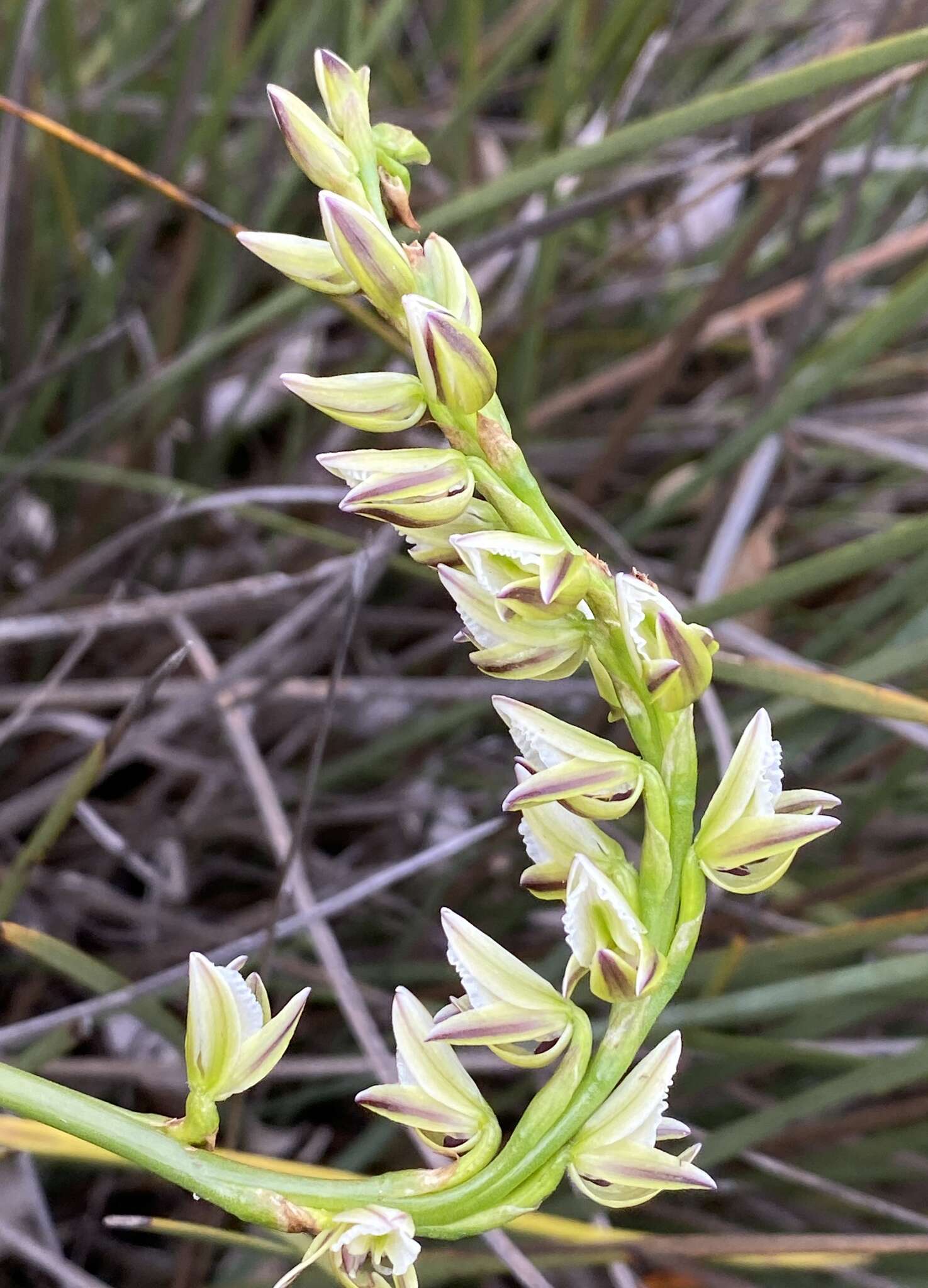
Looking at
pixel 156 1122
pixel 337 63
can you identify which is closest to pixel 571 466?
pixel 337 63

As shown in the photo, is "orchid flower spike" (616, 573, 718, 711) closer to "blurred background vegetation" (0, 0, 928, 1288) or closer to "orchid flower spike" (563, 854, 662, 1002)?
"orchid flower spike" (563, 854, 662, 1002)

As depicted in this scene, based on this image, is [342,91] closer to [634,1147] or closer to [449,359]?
[449,359]

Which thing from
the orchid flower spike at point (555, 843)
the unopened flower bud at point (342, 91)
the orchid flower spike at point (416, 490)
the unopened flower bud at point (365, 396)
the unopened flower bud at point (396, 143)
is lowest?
the orchid flower spike at point (555, 843)

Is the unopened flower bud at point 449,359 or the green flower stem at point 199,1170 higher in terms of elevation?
the unopened flower bud at point 449,359

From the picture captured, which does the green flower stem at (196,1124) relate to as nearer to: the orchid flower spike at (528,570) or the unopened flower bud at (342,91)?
the orchid flower spike at (528,570)

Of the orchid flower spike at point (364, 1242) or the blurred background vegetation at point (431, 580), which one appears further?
the blurred background vegetation at point (431, 580)

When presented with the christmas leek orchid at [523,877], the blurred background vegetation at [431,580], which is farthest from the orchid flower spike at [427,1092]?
the blurred background vegetation at [431,580]

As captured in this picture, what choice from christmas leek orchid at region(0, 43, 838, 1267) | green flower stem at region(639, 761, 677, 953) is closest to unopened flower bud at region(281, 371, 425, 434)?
christmas leek orchid at region(0, 43, 838, 1267)
